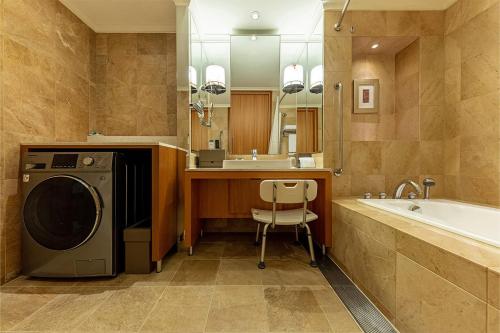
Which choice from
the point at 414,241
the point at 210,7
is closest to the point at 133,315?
the point at 414,241

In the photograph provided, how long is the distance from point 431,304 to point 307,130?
5.97 feet

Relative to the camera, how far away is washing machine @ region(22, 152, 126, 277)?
1493 millimetres

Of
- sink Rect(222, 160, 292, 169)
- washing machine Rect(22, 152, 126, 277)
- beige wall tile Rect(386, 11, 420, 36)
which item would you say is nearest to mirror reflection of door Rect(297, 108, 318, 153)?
sink Rect(222, 160, 292, 169)

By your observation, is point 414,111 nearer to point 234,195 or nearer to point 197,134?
point 234,195

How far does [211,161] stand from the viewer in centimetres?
238

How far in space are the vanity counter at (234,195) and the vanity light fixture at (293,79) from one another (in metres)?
1.05

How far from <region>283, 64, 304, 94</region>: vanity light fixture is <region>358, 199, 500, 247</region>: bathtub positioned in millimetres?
1364

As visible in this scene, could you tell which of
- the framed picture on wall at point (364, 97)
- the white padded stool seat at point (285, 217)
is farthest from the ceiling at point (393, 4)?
the white padded stool seat at point (285, 217)

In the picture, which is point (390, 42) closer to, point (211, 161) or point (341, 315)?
point (211, 161)

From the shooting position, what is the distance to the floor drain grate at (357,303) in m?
1.09

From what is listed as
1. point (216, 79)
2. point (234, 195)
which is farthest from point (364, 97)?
point (234, 195)

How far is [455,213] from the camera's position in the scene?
176 cm

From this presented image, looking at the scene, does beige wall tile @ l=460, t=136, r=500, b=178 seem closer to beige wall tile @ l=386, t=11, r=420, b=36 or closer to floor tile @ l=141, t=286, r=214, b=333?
beige wall tile @ l=386, t=11, r=420, b=36

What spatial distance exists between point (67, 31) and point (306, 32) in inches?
89.5
